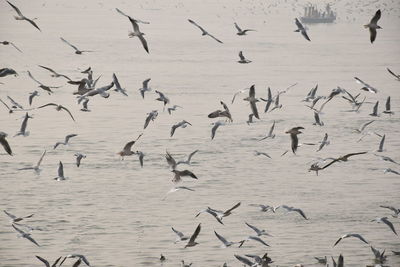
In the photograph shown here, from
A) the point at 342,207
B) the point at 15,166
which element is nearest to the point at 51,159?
the point at 15,166

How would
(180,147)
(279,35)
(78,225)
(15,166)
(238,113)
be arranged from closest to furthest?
(78,225) → (15,166) → (180,147) → (238,113) → (279,35)

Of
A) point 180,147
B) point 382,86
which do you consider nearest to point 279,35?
point 382,86

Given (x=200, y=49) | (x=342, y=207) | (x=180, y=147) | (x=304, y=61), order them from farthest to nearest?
(x=200, y=49)
(x=304, y=61)
(x=180, y=147)
(x=342, y=207)

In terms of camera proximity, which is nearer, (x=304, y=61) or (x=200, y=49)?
(x=304, y=61)

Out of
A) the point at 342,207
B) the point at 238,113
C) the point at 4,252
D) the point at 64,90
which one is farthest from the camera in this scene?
the point at 64,90

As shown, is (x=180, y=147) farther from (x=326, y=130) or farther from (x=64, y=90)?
(x=64, y=90)

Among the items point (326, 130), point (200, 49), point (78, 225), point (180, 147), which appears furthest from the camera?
point (200, 49)

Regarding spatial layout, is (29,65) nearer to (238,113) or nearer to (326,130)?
(238,113)

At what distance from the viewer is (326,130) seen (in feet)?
210

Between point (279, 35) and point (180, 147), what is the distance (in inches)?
5221

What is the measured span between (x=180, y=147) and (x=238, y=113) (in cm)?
1610

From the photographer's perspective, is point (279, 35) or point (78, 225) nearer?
point (78, 225)

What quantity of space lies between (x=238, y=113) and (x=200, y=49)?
258 feet

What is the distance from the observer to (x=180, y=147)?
185ft
